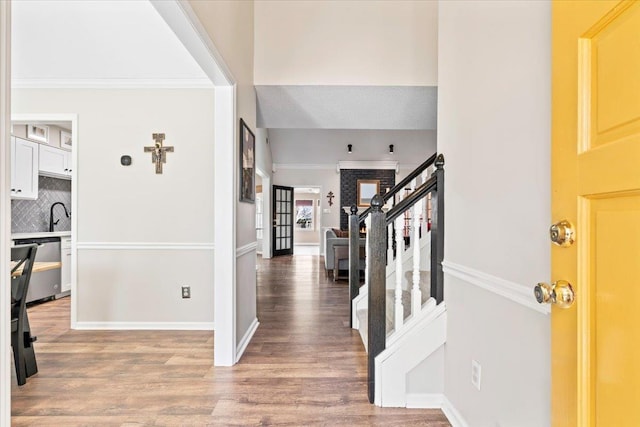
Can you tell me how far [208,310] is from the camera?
11.1 feet

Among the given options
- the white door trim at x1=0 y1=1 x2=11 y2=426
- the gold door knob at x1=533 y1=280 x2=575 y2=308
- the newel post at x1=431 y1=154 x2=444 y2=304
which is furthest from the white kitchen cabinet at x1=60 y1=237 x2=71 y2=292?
the gold door knob at x1=533 y1=280 x2=575 y2=308

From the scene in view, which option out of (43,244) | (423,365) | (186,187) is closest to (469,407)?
(423,365)

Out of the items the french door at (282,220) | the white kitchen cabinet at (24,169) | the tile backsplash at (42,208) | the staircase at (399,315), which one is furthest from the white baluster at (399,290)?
the french door at (282,220)

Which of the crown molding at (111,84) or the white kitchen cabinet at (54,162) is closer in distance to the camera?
the crown molding at (111,84)

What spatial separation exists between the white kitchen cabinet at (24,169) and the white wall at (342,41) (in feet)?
10.5

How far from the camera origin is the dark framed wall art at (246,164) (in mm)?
2773

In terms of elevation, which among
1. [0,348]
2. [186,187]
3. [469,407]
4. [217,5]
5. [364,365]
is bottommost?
[364,365]

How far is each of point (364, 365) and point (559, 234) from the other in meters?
2.01

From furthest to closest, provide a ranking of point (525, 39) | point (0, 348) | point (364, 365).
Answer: point (364, 365), point (525, 39), point (0, 348)

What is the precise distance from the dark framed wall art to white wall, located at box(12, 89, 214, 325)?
1.57 feet

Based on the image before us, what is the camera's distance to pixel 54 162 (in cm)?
471

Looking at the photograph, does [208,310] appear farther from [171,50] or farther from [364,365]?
[171,50]

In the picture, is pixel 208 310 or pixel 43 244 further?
pixel 43 244

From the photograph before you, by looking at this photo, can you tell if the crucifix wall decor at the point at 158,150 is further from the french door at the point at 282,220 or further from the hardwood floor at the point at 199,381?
the french door at the point at 282,220
